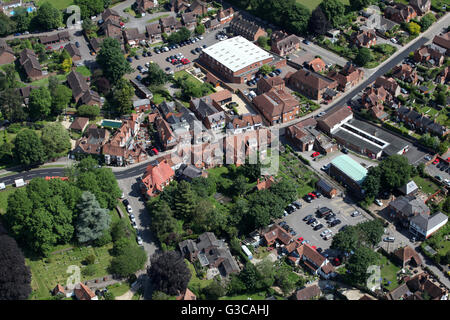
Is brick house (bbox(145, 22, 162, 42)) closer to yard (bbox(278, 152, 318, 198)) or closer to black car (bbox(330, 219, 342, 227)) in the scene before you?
yard (bbox(278, 152, 318, 198))

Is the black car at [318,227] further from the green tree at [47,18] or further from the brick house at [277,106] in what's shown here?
the green tree at [47,18]

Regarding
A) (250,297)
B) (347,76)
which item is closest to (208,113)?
(347,76)

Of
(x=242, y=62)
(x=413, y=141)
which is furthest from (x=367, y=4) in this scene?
(x=413, y=141)

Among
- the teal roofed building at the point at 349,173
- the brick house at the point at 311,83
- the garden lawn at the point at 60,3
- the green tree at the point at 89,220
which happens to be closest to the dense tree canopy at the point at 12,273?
the green tree at the point at 89,220

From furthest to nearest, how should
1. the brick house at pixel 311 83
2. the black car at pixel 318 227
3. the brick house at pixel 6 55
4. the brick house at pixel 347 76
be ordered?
the brick house at pixel 6 55
the brick house at pixel 347 76
the brick house at pixel 311 83
the black car at pixel 318 227

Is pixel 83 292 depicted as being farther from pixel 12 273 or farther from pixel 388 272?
pixel 388 272

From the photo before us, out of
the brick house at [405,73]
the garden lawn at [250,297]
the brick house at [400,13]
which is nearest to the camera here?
the garden lawn at [250,297]

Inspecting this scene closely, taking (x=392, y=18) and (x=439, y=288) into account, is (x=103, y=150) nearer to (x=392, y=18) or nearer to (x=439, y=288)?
(x=439, y=288)
